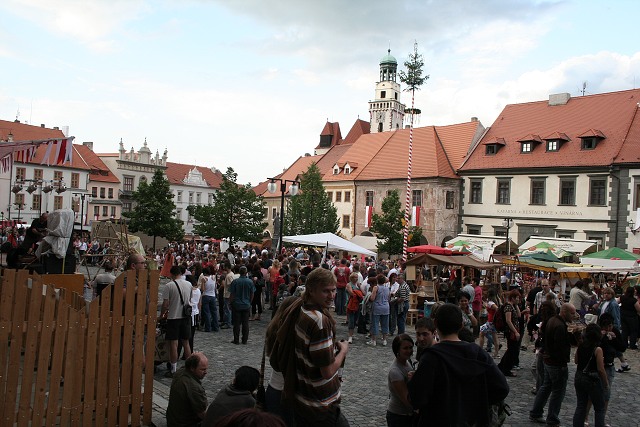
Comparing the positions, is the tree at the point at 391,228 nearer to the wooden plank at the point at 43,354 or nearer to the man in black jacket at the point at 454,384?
the wooden plank at the point at 43,354

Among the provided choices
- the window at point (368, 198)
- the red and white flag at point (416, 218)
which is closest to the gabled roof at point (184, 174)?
the window at point (368, 198)

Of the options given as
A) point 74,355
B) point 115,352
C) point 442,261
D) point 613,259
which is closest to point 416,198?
point 613,259

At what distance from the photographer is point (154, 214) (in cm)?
4969

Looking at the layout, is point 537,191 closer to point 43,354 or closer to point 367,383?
point 367,383

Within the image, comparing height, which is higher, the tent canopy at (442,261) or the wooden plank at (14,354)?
the tent canopy at (442,261)

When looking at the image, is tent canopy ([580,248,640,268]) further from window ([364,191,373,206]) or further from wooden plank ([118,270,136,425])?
window ([364,191,373,206])

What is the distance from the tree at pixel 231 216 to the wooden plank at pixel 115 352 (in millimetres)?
40926

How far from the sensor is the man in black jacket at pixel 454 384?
384 cm

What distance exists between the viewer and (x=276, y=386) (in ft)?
16.1

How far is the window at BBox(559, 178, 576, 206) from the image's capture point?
3803 centimetres

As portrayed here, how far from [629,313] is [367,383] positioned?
7750 millimetres

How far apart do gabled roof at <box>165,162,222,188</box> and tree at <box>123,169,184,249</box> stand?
30749 millimetres

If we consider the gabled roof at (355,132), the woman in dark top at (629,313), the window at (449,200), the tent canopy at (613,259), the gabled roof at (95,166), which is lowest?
the woman in dark top at (629,313)

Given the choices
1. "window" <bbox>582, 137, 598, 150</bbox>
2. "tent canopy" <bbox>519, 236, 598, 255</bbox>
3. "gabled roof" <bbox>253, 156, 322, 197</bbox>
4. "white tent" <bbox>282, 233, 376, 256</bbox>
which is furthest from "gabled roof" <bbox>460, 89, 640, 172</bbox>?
"gabled roof" <bbox>253, 156, 322, 197</bbox>
